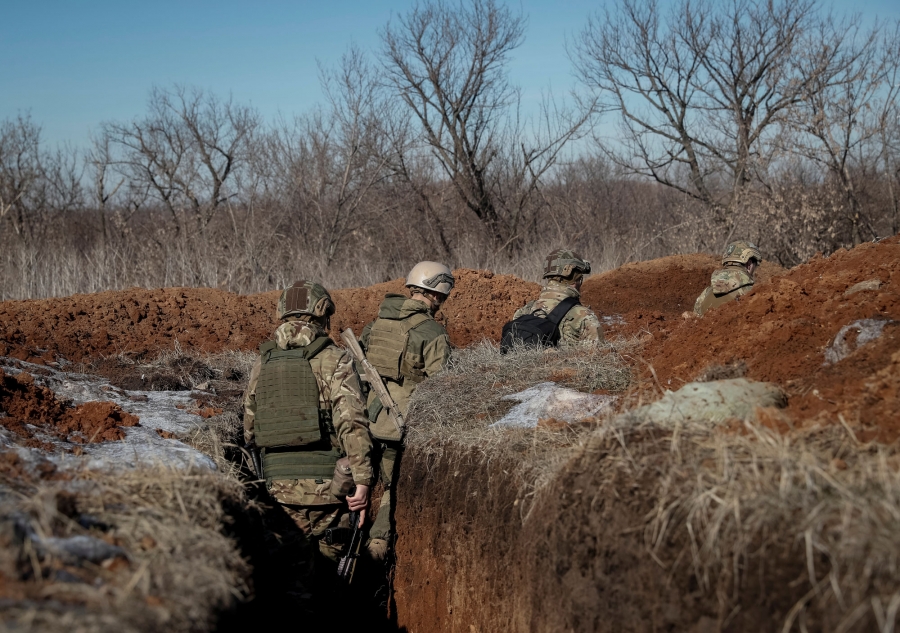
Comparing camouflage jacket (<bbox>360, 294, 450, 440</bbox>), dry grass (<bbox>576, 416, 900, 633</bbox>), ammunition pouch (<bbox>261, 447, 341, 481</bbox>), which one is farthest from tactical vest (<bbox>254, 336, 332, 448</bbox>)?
dry grass (<bbox>576, 416, 900, 633</bbox>)

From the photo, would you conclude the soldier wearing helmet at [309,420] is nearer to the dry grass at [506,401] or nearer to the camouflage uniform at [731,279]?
the dry grass at [506,401]

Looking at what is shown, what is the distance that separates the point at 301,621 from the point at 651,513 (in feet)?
7.95

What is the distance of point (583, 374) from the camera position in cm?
627

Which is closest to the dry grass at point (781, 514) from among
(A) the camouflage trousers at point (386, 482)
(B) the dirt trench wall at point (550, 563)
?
(B) the dirt trench wall at point (550, 563)

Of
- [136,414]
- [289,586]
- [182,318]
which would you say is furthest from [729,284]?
[182,318]

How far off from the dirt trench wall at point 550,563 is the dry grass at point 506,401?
0.50 ft

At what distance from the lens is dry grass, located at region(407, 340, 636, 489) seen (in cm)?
463

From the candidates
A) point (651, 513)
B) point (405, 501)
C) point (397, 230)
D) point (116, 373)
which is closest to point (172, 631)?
point (651, 513)

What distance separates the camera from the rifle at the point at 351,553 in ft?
17.4

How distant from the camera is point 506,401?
6.18 metres

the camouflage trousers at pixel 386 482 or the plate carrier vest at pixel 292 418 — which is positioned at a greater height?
the plate carrier vest at pixel 292 418

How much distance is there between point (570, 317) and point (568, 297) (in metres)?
0.21

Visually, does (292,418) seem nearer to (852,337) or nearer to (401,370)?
(401,370)

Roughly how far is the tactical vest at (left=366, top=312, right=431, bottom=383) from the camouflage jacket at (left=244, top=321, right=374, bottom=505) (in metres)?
1.19
